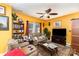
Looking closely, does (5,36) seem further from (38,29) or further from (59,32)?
(59,32)

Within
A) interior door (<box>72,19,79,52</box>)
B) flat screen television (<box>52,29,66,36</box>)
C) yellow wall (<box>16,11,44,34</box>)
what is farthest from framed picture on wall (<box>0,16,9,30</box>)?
interior door (<box>72,19,79,52</box>)

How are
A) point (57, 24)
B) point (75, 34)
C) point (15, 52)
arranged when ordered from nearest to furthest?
point (15, 52)
point (75, 34)
point (57, 24)

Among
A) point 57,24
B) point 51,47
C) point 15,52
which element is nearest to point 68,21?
point 57,24

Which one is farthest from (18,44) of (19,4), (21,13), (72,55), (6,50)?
(72,55)

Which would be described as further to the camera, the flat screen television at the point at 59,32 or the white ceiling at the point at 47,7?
the flat screen television at the point at 59,32

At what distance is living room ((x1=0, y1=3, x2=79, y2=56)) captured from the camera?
176 cm

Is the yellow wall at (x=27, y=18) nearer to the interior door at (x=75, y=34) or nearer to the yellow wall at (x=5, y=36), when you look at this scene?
the yellow wall at (x=5, y=36)

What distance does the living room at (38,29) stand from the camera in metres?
1.76

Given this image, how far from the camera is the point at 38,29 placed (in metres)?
1.91

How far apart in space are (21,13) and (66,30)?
822mm

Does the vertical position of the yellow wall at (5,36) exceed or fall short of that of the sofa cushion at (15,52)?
it exceeds it

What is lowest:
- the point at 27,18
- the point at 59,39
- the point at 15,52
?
the point at 15,52

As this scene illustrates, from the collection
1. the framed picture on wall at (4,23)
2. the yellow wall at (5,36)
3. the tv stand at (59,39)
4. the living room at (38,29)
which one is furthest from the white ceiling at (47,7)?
the tv stand at (59,39)

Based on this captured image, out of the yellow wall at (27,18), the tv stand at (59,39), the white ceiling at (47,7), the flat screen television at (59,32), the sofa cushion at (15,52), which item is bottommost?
the sofa cushion at (15,52)
